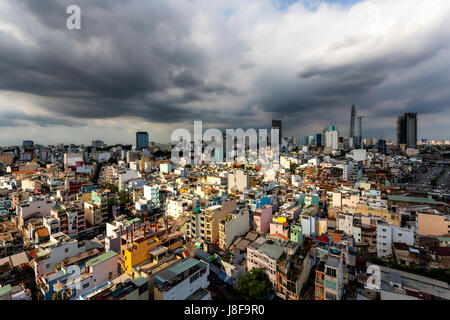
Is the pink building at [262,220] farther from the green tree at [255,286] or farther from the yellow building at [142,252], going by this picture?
the yellow building at [142,252]

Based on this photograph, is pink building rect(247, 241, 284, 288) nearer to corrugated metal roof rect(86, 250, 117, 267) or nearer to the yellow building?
the yellow building

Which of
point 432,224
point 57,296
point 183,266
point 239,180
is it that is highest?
point 239,180

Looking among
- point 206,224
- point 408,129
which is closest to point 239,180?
point 206,224

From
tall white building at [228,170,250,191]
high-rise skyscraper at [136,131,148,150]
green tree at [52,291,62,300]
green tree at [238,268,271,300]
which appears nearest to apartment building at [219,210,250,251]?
green tree at [238,268,271,300]

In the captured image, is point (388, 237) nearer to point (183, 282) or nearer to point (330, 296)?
point (330, 296)

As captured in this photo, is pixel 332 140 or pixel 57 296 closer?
pixel 57 296

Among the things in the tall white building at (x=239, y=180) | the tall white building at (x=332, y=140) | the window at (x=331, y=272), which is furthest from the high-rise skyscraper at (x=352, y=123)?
the window at (x=331, y=272)
